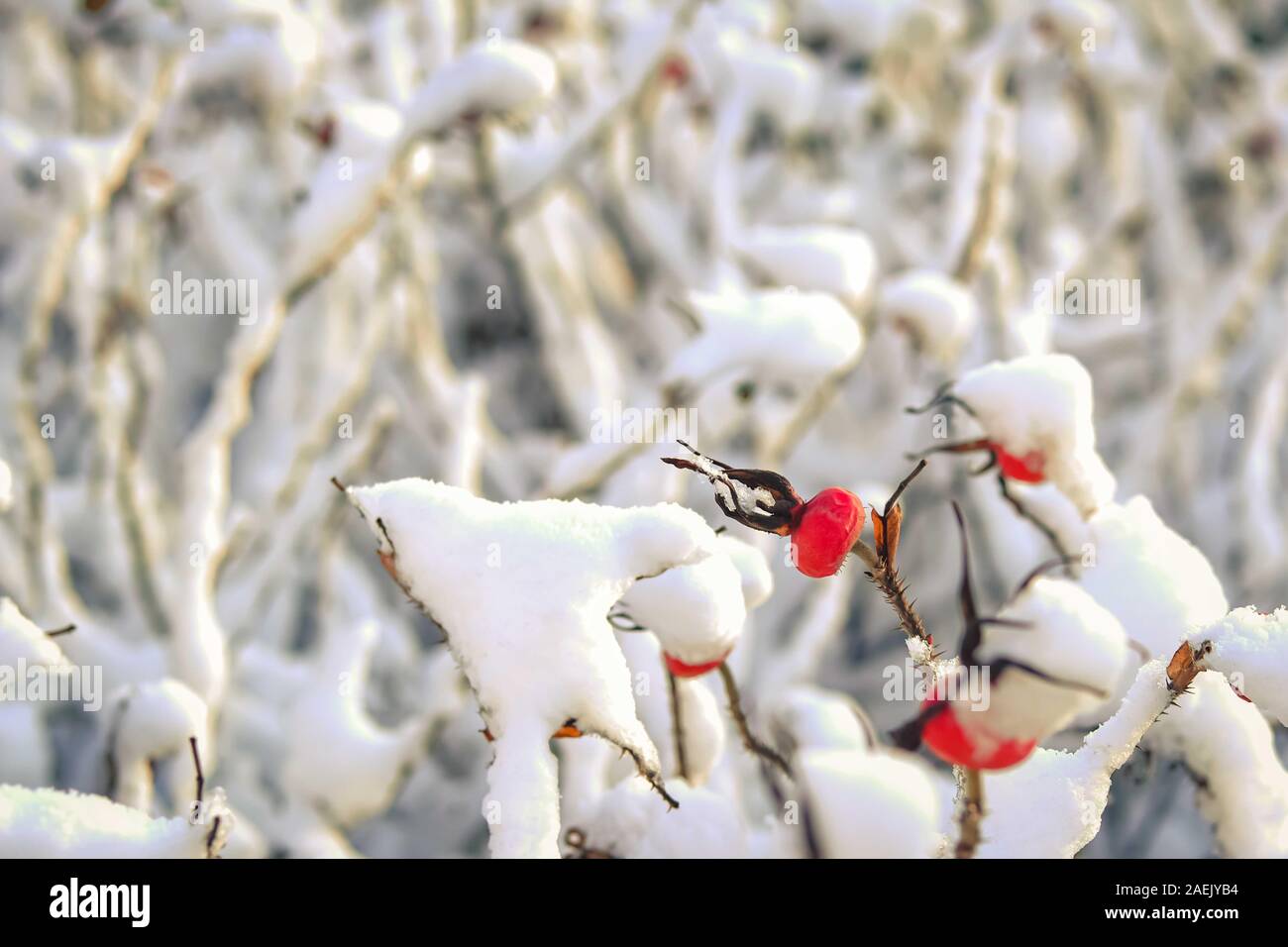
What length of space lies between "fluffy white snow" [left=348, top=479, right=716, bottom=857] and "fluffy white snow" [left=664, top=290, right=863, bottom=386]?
361mm

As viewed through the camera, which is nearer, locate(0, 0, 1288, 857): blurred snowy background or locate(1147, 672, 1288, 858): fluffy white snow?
locate(1147, 672, 1288, 858): fluffy white snow

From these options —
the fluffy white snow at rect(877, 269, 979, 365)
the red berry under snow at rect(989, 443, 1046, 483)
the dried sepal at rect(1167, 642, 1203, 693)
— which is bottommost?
the dried sepal at rect(1167, 642, 1203, 693)

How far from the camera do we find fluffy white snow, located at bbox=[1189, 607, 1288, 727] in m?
0.40

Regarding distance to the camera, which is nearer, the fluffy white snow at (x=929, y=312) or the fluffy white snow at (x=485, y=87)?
the fluffy white snow at (x=485, y=87)

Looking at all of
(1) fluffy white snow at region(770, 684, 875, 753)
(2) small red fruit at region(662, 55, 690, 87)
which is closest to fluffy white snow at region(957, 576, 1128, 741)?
(1) fluffy white snow at region(770, 684, 875, 753)

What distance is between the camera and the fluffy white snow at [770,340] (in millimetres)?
757

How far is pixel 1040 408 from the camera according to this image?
51cm

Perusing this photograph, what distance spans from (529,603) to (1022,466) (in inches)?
11.1

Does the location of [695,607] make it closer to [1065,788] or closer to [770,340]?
[1065,788]

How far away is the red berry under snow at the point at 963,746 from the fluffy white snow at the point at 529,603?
0.12 m

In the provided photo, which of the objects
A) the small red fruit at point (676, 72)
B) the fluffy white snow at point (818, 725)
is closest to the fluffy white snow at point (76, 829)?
the fluffy white snow at point (818, 725)

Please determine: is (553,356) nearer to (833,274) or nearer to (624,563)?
(833,274)

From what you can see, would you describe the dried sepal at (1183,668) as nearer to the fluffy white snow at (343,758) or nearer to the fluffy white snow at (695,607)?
the fluffy white snow at (695,607)

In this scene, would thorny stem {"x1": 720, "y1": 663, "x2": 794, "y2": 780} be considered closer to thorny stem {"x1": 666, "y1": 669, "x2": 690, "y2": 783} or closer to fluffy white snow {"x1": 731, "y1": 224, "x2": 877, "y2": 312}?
thorny stem {"x1": 666, "y1": 669, "x2": 690, "y2": 783}
